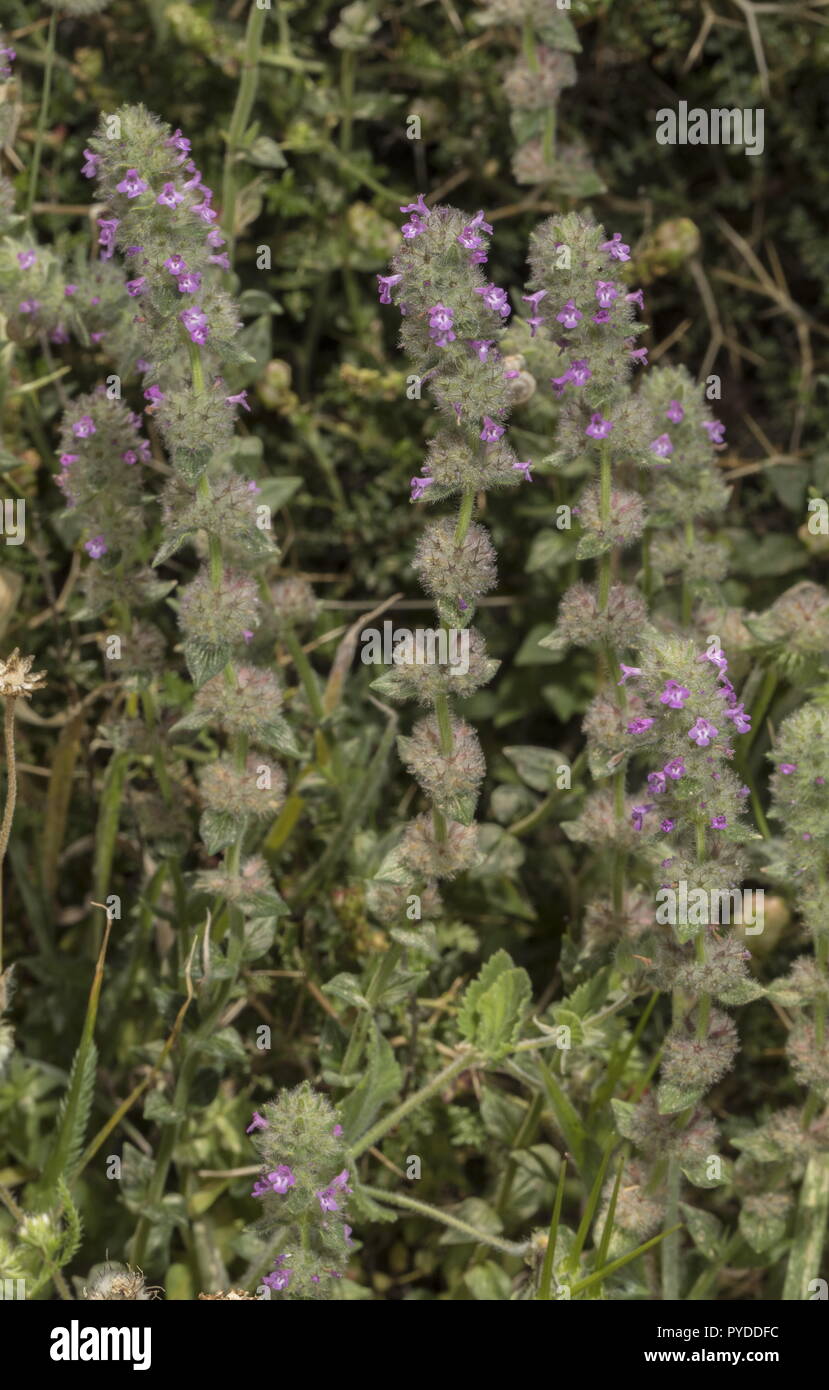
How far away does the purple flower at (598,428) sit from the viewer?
307 centimetres

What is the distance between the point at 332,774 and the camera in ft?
12.9

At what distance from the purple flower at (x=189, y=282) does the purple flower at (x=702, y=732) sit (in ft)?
3.71

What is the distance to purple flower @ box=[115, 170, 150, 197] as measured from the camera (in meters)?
2.85

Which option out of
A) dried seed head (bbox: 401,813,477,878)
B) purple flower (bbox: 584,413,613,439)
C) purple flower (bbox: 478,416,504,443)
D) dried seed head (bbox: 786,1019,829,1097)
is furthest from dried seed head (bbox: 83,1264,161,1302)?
purple flower (bbox: 584,413,613,439)

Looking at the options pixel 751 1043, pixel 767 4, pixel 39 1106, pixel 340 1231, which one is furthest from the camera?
pixel 767 4

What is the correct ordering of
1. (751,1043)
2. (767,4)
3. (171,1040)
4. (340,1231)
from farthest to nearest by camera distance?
(767,4)
(751,1043)
(171,1040)
(340,1231)

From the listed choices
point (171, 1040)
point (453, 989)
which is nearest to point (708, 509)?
point (453, 989)

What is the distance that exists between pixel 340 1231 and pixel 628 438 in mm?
1537

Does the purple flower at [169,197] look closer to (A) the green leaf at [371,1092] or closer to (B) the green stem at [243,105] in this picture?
(B) the green stem at [243,105]

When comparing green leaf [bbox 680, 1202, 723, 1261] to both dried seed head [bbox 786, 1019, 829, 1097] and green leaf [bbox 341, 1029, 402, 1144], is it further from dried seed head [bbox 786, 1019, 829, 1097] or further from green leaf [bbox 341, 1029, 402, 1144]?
green leaf [bbox 341, 1029, 402, 1144]

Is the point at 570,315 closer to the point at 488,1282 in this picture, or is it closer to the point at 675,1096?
the point at 675,1096

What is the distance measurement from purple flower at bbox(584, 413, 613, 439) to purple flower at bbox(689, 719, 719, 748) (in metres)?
0.57
